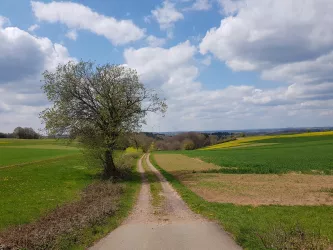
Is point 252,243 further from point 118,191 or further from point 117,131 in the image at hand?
point 117,131

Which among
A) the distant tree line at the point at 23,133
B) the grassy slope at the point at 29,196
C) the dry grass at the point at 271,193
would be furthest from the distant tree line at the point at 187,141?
the grassy slope at the point at 29,196

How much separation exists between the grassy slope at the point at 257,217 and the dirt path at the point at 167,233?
48 centimetres

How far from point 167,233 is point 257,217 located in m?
4.76

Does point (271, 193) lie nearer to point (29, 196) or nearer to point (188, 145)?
point (29, 196)

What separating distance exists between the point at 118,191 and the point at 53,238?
37.1 ft

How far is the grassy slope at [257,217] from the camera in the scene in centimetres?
1091

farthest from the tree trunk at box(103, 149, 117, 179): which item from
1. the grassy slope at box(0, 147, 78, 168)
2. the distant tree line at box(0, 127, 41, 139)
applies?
the distant tree line at box(0, 127, 41, 139)

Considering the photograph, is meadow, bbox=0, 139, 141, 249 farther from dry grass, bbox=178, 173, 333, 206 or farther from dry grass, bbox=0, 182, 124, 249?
dry grass, bbox=178, 173, 333, 206

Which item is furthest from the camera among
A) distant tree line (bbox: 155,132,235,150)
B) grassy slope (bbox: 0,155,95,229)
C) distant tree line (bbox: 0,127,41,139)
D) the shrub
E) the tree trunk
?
distant tree line (bbox: 155,132,235,150)

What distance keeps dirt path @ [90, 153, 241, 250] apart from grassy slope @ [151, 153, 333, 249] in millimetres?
475

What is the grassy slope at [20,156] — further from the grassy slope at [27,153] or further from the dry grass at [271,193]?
the dry grass at [271,193]

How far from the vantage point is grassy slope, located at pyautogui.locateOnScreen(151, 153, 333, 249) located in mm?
10914

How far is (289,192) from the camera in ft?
69.7

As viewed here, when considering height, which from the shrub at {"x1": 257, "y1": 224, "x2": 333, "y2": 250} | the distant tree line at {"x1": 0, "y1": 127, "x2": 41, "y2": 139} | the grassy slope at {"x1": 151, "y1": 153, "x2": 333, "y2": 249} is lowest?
the grassy slope at {"x1": 151, "y1": 153, "x2": 333, "y2": 249}
